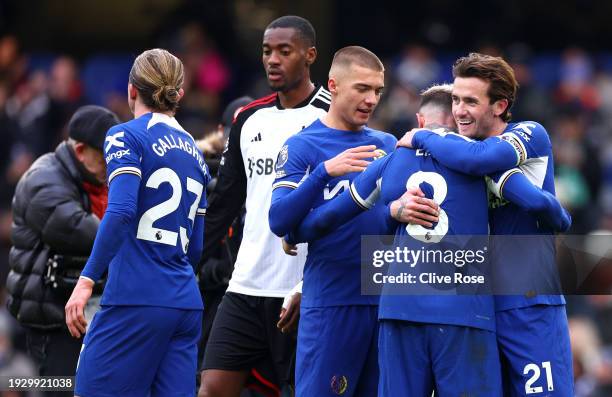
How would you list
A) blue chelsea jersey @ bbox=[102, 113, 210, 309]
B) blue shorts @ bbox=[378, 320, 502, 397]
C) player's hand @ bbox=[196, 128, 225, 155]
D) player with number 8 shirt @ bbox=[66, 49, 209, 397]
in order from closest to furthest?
1. blue shorts @ bbox=[378, 320, 502, 397]
2. player with number 8 shirt @ bbox=[66, 49, 209, 397]
3. blue chelsea jersey @ bbox=[102, 113, 210, 309]
4. player's hand @ bbox=[196, 128, 225, 155]

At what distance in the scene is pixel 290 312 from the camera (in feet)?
24.0

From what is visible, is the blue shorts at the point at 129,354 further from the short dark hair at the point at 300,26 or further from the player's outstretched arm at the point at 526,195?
the short dark hair at the point at 300,26

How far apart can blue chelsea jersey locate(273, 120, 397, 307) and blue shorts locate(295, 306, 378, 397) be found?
0.07 meters

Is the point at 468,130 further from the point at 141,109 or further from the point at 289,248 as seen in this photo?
the point at 141,109

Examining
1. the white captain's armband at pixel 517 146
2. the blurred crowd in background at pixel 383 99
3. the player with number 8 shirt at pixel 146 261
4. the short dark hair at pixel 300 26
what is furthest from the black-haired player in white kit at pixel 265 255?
the blurred crowd in background at pixel 383 99

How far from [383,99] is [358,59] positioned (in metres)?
9.03

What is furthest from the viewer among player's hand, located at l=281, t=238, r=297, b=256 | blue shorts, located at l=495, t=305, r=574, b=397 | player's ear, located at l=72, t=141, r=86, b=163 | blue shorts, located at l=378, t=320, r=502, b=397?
player's ear, located at l=72, t=141, r=86, b=163

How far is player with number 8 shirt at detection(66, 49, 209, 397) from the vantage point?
6477 mm

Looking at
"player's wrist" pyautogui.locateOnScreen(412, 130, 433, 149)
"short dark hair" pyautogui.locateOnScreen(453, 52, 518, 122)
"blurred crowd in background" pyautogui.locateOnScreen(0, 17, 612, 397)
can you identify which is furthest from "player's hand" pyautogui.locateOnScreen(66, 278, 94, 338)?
"blurred crowd in background" pyautogui.locateOnScreen(0, 17, 612, 397)

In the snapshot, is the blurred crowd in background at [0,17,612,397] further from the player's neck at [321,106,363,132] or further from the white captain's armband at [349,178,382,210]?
the white captain's armband at [349,178,382,210]

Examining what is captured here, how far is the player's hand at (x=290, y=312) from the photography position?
730 cm

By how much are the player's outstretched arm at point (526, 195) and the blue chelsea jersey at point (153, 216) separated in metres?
1.70

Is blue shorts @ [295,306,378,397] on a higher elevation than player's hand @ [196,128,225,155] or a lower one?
lower

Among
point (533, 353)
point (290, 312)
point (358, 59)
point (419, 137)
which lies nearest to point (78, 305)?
point (290, 312)
